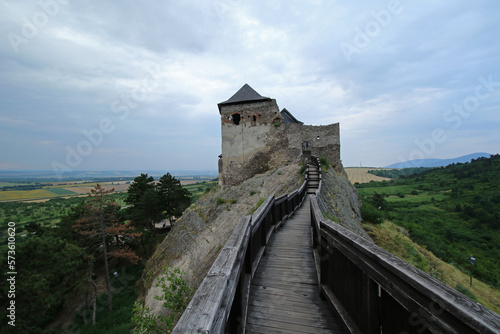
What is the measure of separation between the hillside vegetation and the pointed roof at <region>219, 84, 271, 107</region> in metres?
14.1

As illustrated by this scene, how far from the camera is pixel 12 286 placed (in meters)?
13.4

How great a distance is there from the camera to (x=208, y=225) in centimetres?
1500

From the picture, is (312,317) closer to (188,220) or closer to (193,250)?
(193,250)

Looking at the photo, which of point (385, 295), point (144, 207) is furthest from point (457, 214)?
point (385, 295)

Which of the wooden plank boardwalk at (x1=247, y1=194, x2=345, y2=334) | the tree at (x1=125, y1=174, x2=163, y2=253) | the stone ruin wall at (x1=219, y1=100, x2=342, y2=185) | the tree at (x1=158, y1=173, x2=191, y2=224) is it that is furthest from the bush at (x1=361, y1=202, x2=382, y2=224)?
the tree at (x1=158, y1=173, x2=191, y2=224)

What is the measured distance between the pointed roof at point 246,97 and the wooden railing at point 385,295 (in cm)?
1821

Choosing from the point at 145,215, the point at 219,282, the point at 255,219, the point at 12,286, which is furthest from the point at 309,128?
the point at 12,286

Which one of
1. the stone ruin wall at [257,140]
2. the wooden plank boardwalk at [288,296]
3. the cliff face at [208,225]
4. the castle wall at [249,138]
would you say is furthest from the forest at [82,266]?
the wooden plank boardwalk at [288,296]

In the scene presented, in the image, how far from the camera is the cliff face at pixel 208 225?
1267 cm

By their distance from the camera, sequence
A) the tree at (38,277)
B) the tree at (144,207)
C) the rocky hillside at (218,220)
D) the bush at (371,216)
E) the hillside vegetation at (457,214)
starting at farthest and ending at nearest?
the hillside vegetation at (457,214), the tree at (144,207), the bush at (371,216), the tree at (38,277), the rocky hillside at (218,220)

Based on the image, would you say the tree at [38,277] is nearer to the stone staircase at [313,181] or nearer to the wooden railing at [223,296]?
the wooden railing at [223,296]

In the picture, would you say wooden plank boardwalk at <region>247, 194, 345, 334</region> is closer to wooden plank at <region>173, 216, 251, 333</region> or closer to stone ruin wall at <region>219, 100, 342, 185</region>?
wooden plank at <region>173, 216, 251, 333</region>

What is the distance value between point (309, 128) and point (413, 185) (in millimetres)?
102579

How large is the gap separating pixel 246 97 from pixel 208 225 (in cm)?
1300
